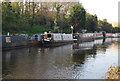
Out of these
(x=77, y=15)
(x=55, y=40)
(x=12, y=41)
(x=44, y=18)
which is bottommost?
(x=55, y=40)

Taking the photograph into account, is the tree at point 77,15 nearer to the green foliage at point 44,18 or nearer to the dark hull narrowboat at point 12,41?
the green foliage at point 44,18

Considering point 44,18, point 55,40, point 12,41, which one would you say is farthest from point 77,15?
point 12,41

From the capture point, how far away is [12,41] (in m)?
27.2

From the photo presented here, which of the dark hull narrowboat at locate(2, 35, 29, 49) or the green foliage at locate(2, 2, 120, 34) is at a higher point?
the green foliage at locate(2, 2, 120, 34)

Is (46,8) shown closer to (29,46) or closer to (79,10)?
(79,10)

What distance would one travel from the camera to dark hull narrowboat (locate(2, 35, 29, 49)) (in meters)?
25.6

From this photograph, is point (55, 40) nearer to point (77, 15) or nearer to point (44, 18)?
point (77, 15)

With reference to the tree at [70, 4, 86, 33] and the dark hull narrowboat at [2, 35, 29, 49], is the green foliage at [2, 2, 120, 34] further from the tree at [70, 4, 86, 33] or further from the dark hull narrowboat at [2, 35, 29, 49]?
the dark hull narrowboat at [2, 35, 29, 49]

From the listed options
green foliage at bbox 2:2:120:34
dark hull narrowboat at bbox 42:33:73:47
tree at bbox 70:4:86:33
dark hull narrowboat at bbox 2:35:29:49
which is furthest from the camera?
tree at bbox 70:4:86:33

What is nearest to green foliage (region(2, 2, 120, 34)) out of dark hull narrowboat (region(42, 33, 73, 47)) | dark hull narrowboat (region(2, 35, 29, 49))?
dark hull narrowboat (region(42, 33, 73, 47))

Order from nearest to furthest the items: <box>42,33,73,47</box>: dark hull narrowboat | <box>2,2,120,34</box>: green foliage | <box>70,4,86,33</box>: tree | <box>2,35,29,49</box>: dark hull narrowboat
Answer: <box>2,35,29,49</box>: dark hull narrowboat, <box>42,33,73,47</box>: dark hull narrowboat, <box>2,2,120,34</box>: green foliage, <box>70,4,86,33</box>: tree

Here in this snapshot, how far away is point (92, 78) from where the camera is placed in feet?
36.3

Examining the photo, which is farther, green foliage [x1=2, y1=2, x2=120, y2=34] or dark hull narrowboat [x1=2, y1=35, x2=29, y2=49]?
green foliage [x1=2, y1=2, x2=120, y2=34]

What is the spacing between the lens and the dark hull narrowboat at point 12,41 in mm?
25611
